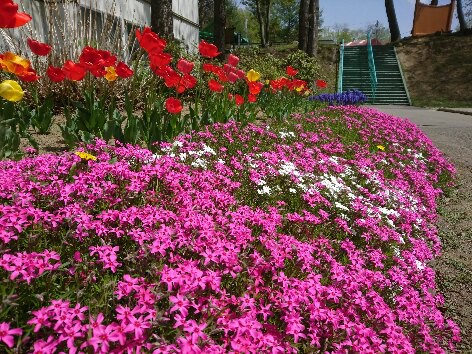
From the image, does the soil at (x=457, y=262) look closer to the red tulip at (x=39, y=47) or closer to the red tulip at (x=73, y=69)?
the red tulip at (x=73, y=69)

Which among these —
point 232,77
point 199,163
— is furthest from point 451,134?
point 199,163

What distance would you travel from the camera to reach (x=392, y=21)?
132ft

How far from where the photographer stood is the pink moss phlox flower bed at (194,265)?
189 cm

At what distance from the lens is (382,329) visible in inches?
103

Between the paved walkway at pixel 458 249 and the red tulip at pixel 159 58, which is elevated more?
the red tulip at pixel 159 58

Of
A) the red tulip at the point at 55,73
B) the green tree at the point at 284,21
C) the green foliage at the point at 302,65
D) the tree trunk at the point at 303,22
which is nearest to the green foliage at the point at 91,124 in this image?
the red tulip at the point at 55,73

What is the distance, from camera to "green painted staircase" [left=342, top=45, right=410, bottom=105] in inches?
1131

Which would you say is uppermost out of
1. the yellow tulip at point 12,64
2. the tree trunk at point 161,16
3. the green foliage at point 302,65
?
the tree trunk at point 161,16

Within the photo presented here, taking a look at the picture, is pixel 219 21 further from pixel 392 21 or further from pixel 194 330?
pixel 392 21

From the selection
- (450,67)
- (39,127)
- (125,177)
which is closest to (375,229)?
(125,177)

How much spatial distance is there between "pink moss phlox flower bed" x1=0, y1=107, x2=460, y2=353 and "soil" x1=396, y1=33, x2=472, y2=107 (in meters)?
25.5

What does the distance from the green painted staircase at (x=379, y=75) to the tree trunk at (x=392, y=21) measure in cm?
382

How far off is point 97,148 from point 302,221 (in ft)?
6.66

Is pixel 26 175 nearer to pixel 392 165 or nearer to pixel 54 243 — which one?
pixel 54 243
